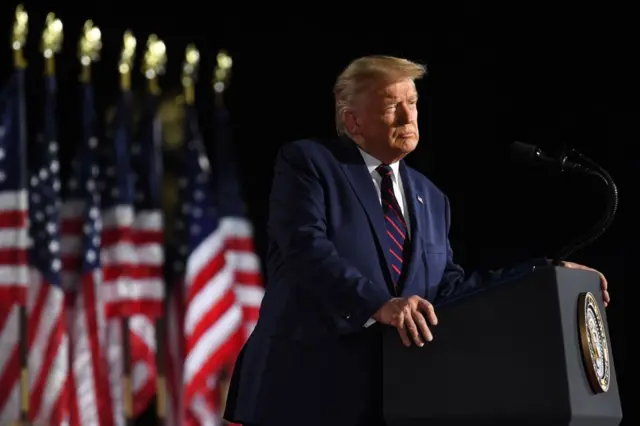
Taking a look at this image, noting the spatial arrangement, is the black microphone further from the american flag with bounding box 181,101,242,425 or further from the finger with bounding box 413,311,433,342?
the american flag with bounding box 181,101,242,425

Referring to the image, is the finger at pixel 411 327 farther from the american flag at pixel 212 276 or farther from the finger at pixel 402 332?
the american flag at pixel 212 276

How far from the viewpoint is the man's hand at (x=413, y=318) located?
1649 millimetres

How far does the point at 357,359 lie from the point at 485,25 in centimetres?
412

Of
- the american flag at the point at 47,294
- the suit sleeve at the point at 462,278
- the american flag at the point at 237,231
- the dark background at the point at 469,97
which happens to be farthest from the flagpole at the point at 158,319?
the suit sleeve at the point at 462,278

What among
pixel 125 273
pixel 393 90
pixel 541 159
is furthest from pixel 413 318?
pixel 125 273

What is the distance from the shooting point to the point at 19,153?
16.3 feet

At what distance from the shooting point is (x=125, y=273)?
208 inches

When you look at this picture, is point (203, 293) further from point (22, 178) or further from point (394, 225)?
point (394, 225)

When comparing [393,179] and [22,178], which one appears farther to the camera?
[22,178]

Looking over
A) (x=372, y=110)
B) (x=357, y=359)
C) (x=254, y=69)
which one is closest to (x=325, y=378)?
(x=357, y=359)

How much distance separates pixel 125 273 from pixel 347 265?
3.64m

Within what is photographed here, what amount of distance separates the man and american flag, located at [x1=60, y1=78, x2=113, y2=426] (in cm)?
319

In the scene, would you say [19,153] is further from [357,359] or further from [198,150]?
[357,359]

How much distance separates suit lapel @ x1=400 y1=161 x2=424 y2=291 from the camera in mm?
1920
